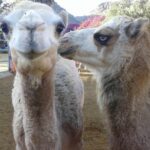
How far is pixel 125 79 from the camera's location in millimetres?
3152

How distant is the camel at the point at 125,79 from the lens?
10.2 ft

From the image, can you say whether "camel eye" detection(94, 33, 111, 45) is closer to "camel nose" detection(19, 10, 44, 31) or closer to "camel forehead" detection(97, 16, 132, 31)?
Result: "camel forehead" detection(97, 16, 132, 31)

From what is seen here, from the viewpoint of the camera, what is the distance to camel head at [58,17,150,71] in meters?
3.16

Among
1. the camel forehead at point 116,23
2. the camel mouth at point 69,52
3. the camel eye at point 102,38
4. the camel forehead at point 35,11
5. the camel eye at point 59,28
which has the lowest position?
the camel mouth at point 69,52

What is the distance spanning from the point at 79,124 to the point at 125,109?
3.72 feet

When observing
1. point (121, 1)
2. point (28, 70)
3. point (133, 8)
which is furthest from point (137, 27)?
point (121, 1)

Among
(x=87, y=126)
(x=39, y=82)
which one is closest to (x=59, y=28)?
(x=39, y=82)

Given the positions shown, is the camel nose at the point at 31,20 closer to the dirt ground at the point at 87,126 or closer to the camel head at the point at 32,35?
the camel head at the point at 32,35

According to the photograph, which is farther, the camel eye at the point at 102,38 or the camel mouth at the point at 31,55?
the camel eye at the point at 102,38

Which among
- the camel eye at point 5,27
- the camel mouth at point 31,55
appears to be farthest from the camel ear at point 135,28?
the camel eye at point 5,27

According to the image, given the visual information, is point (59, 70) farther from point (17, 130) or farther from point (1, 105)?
point (1, 105)

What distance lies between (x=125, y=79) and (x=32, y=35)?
2.46ft

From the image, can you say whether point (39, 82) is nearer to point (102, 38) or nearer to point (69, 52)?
point (69, 52)

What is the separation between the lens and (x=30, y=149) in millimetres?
3467
